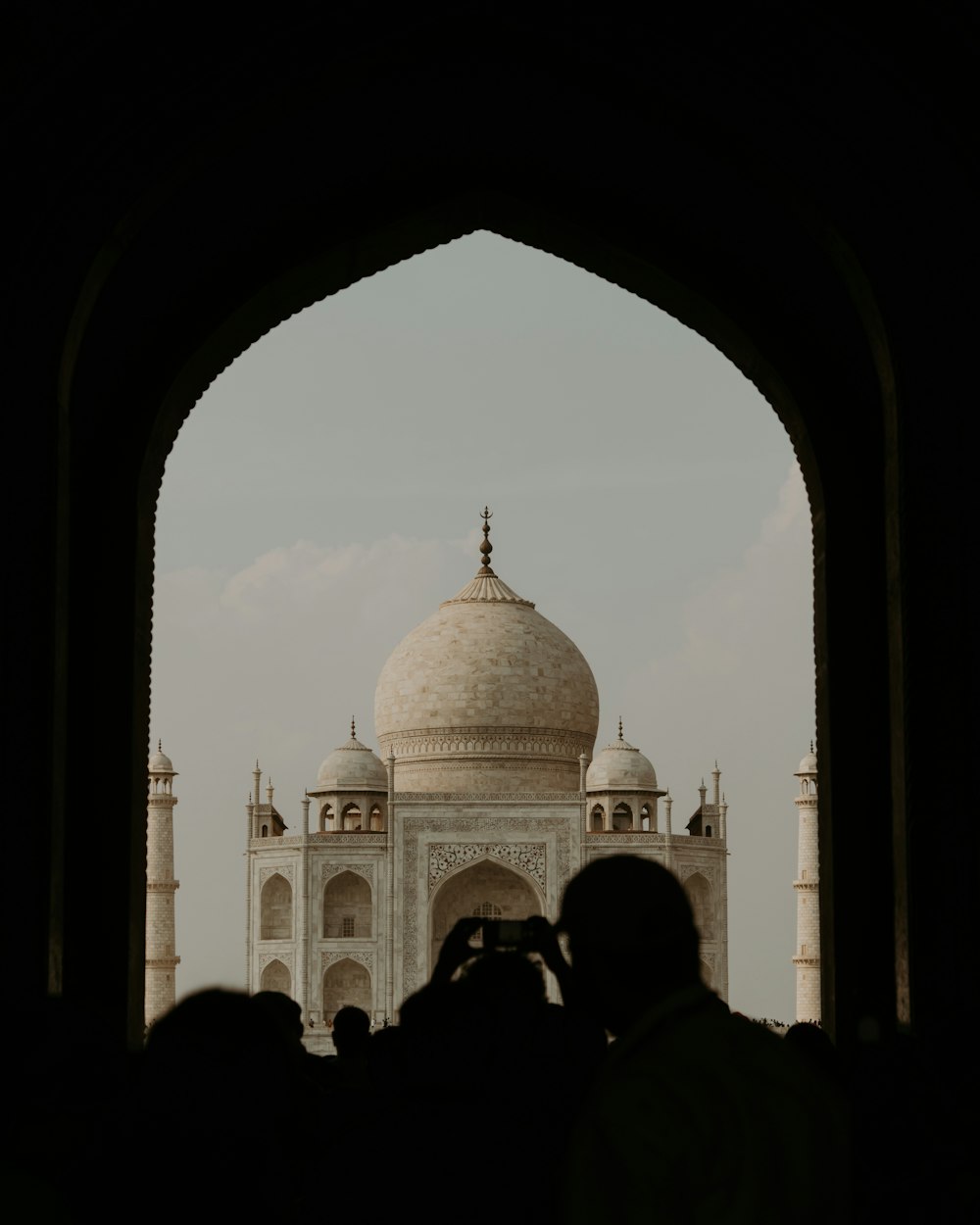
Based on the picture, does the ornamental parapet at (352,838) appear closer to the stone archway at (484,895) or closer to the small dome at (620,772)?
the stone archway at (484,895)

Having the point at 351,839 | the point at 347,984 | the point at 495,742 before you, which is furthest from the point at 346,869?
the point at 495,742

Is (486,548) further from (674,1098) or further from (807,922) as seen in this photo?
(674,1098)

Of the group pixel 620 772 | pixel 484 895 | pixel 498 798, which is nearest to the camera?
pixel 498 798

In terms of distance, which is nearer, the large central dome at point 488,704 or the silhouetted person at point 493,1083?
the silhouetted person at point 493,1083

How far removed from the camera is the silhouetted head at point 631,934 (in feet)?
5.89

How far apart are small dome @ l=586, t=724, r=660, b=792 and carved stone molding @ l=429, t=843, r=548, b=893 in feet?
8.10

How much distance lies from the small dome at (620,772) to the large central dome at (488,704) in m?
0.81

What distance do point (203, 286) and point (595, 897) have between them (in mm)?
5060

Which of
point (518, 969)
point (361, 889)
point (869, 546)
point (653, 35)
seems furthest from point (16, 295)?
point (361, 889)

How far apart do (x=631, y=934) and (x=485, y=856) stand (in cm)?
2553

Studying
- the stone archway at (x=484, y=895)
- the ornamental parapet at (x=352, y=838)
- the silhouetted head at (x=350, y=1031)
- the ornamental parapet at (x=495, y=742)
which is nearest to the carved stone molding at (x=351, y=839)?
the ornamental parapet at (x=352, y=838)

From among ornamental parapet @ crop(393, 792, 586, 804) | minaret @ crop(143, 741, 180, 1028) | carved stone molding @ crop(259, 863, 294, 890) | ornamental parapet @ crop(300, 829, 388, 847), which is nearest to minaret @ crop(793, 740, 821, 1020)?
ornamental parapet @ crop(393, 792, 586, 804)

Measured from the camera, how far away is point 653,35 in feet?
17.7

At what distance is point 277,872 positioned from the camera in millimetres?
27688
